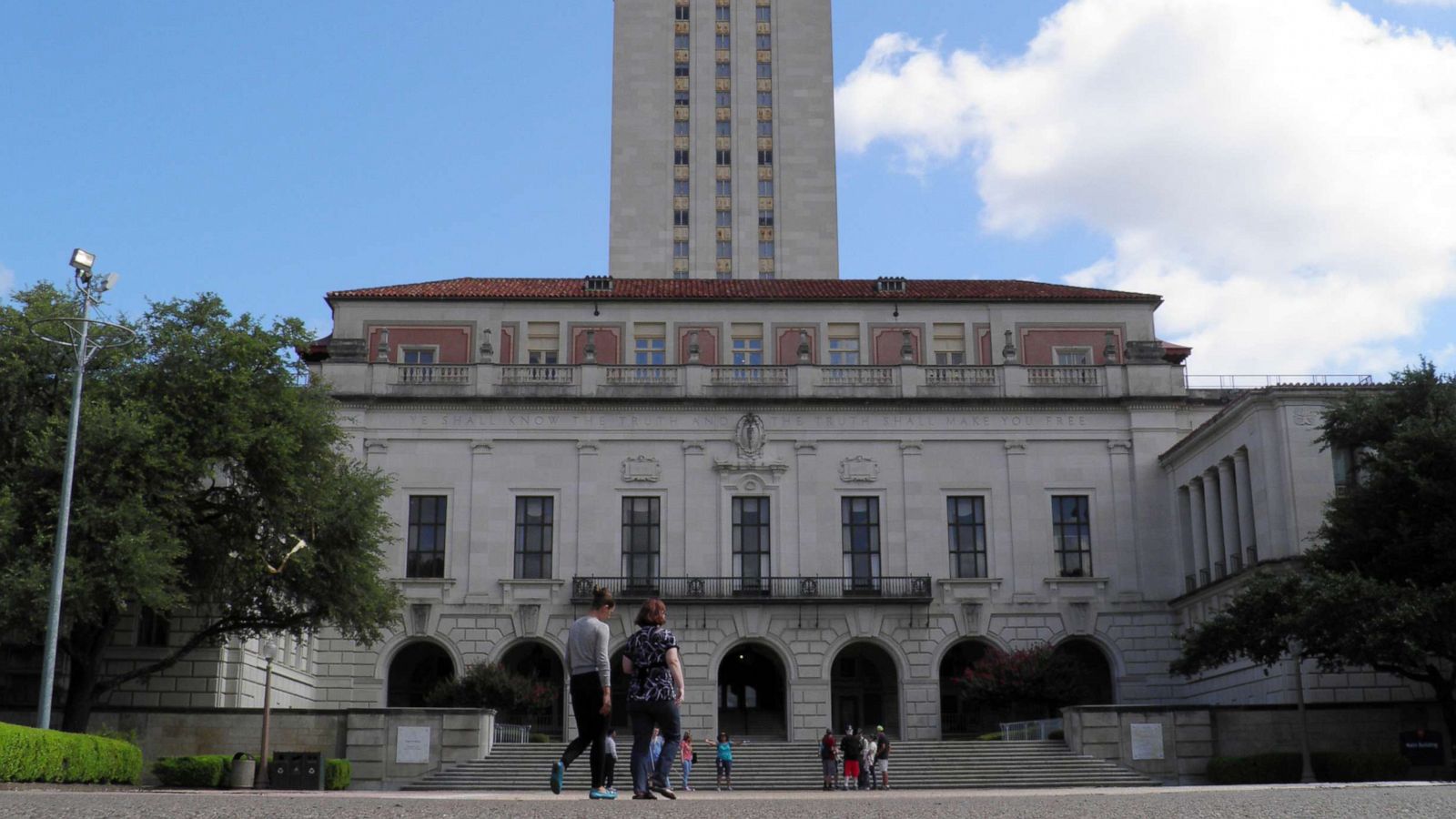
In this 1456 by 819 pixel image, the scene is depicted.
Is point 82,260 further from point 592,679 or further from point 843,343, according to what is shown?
point 843,343

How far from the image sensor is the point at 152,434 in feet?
107

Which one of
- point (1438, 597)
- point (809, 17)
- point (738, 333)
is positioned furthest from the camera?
point (809, 17)

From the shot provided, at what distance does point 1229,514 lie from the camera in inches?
1810

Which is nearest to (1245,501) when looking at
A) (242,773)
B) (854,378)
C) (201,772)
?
(854,378)

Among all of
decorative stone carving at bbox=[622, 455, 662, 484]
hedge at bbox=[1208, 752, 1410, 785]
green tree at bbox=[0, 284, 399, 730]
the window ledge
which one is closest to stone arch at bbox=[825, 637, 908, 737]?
the window ledge

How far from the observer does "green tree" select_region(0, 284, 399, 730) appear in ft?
Answer: 103

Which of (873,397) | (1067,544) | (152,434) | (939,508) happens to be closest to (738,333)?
(873,397)

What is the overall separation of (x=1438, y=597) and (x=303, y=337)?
27.5 m

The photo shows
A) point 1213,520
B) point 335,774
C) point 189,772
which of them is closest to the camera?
point 189,772

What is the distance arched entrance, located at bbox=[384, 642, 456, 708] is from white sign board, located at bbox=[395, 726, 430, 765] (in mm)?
13599

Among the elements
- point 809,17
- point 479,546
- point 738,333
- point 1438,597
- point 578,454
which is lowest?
point 1438,597

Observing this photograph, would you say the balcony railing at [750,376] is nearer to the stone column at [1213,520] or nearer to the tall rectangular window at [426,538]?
the tall rectangular window at [426,538]

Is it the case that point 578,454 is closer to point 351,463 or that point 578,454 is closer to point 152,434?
point 351,463

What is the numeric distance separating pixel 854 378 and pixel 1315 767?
21243 mm
